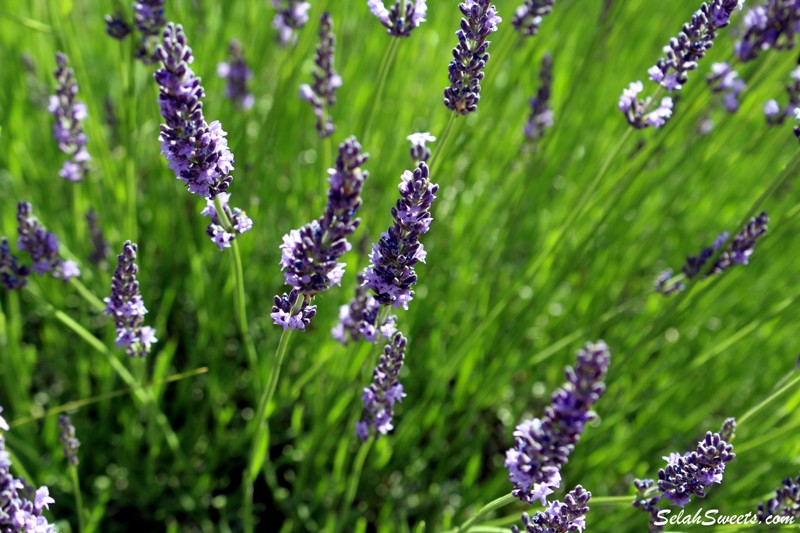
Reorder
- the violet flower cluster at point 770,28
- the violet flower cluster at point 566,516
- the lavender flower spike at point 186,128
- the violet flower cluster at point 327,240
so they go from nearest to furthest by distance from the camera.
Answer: the violet flower cluster at point 327,240 → the lavender flower spike at point 186,128 → the violet flower cluster at point 566,516 → the violet flower cluster at point 770,28

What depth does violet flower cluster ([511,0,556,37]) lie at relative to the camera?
2.43 metres

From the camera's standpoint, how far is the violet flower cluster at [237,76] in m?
3.13

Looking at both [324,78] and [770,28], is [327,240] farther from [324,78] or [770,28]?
[770,28]

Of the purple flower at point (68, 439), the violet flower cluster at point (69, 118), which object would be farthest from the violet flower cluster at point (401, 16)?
the purple flower at point (68, 439)

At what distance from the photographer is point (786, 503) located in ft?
6.08

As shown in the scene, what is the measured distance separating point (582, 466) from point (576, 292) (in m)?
0.88

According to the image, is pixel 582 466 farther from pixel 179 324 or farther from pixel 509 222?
pixel 179 324

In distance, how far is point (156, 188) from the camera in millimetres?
3264

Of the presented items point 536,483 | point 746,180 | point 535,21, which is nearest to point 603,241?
point 746,180

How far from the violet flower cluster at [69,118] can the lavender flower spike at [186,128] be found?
108 centimetres

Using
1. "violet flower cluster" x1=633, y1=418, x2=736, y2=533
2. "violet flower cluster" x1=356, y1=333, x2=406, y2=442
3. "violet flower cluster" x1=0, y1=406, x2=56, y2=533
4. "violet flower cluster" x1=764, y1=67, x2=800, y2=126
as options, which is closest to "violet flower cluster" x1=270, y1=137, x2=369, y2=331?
"violet flower cluster" x1=356, y1=333, x2=406, y2=442

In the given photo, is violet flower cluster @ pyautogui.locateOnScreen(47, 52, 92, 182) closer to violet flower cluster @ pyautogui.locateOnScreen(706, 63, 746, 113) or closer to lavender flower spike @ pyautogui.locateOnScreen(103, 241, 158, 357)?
lavender flower spike @ pyautogui.locateOnScreen(103, 241, 158, 357)

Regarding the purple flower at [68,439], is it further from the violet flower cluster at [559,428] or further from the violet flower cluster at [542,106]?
the violet flower cluster at [542,106]

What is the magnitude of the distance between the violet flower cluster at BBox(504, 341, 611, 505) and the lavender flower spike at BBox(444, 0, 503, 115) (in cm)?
78
